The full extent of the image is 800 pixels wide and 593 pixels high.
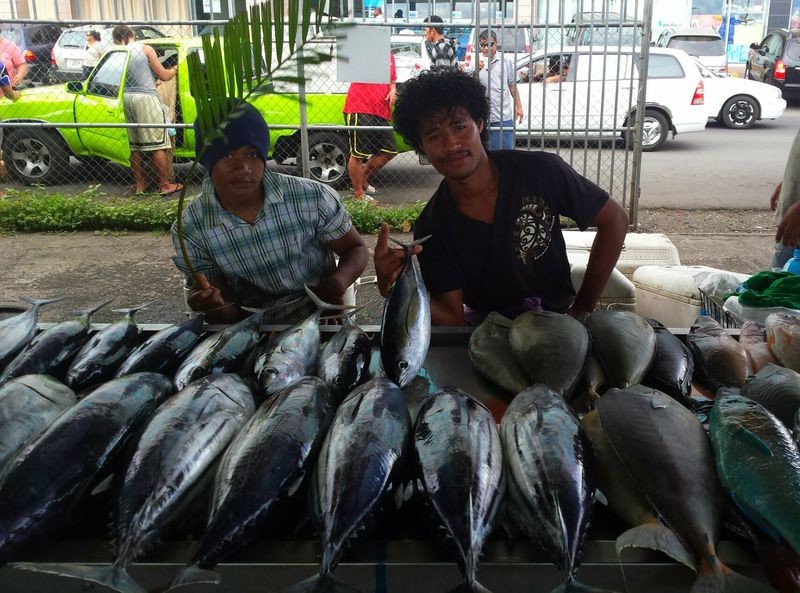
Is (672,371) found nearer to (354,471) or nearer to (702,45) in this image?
(354,471)

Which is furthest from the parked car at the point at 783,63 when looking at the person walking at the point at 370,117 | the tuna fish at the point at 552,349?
the tuna fish at the point at 552,349

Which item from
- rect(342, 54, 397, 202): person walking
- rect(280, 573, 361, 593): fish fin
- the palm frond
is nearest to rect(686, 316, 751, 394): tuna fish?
rect(280, 573, 361, 593): fish fin

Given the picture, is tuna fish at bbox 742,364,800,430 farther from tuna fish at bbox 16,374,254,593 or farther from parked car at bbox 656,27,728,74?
parked car at bbox 656,27,728,74

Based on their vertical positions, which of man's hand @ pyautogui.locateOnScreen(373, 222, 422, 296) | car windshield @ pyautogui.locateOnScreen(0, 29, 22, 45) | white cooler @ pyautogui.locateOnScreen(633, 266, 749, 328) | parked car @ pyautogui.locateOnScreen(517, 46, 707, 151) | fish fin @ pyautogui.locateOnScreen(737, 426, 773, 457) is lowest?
white cooler @ pyautogui.locateOnScreen(633, 266, 749, 328)

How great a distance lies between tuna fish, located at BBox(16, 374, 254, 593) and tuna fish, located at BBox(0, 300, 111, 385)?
57 centimetres

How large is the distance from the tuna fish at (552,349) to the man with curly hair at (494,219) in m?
0.62

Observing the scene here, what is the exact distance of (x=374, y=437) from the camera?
4.29ft

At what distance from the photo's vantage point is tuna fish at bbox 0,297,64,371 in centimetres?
193

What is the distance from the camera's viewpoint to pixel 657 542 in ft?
3.68

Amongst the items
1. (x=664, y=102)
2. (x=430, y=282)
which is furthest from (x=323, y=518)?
(x=664, y=102)

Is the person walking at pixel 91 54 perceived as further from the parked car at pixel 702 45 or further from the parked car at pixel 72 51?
the parked car at pixel 702 45

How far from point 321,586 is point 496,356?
91 centimetres

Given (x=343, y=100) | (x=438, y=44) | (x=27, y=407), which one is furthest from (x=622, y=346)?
(x=343, y=100)

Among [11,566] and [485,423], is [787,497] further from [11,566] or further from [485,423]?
[11,566]
